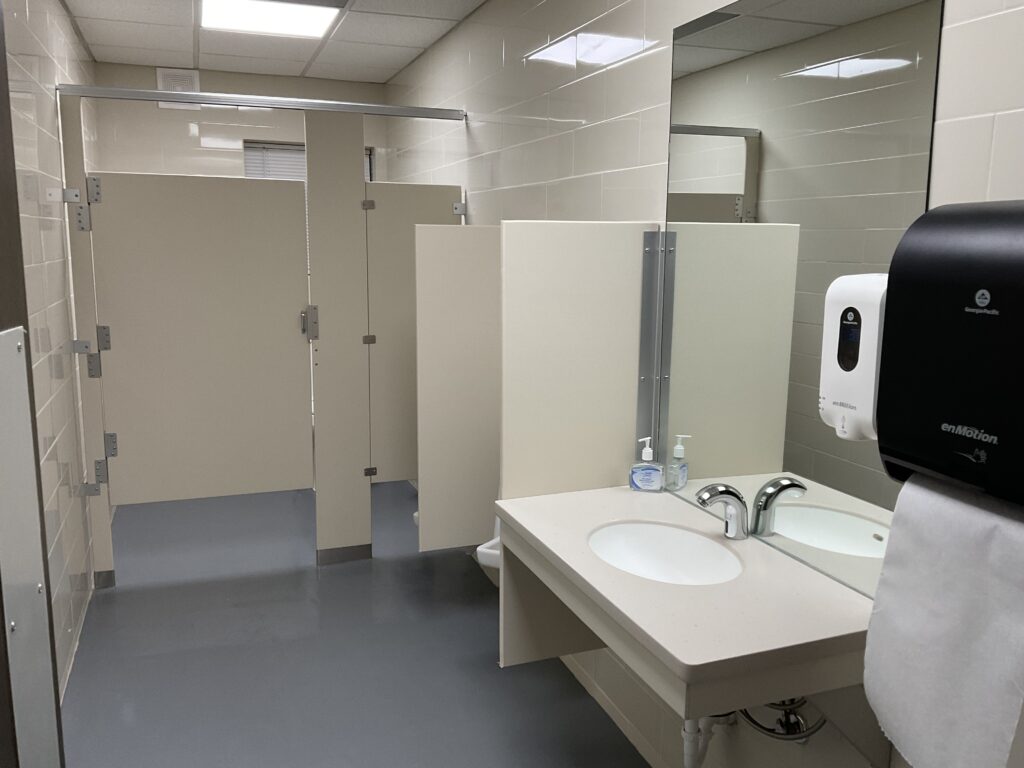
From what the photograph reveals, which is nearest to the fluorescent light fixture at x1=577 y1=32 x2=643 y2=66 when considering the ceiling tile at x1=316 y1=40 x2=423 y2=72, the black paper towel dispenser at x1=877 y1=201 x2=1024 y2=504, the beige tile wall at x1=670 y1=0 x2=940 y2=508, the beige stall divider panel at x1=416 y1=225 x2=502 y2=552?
the beige tile wall at x1=670 y1=0 x2=940 y2=508

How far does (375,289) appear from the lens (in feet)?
11.0

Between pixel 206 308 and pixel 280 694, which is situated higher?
pixel 206 308

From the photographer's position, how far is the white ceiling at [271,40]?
350 centimetres

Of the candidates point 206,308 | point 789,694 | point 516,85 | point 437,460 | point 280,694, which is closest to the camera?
point 789,694

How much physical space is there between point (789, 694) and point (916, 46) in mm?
1087

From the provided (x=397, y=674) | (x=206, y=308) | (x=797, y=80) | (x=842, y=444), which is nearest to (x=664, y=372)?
(x=842, y=444)

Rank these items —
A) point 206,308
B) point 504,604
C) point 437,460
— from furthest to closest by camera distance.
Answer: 1. point 206,308
2. point 437,460
3. point 504,604

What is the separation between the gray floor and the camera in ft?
7.18

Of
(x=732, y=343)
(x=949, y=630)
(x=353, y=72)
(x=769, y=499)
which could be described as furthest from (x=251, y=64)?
(x=949, y=630)

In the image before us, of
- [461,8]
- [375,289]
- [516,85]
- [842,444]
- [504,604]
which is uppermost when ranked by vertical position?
[461,8]

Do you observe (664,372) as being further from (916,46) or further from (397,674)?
(397,674)

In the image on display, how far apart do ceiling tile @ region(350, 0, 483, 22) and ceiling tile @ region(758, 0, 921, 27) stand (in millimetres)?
2014

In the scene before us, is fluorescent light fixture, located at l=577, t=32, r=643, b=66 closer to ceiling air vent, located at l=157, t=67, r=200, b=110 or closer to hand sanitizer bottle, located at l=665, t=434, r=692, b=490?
hand sanitizer bottle, located at l=665, t=434, r=692, b=490

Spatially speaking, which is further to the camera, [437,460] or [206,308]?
[206,308]
